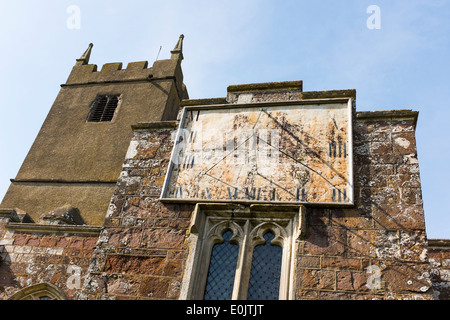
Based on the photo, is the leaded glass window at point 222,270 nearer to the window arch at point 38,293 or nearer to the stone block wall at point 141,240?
the stone block wall at point 141,240

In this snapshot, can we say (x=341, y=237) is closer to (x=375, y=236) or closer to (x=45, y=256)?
(x=375, y=236)

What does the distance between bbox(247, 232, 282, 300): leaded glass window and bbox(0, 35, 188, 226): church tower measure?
20.0 ft

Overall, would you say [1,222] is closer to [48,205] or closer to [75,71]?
[48,205]

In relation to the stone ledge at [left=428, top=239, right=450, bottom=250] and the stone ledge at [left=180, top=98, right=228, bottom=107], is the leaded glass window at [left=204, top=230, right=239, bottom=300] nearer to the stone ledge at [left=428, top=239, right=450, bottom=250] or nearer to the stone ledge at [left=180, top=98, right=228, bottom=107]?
the stone ledge at [left=180, top=98, right=228, bottom=107]

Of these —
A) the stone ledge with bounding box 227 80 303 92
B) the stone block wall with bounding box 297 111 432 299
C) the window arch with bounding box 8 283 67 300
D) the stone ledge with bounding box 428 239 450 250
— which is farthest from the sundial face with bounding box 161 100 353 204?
the window arch with bounding box 8 283 67 300

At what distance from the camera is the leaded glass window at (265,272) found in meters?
4.77

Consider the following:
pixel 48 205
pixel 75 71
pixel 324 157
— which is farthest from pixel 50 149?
pixel 324 157

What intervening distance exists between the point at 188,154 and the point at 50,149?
790 cm

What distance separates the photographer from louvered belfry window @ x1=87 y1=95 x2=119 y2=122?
13.0 meters

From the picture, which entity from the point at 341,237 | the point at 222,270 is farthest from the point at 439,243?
the point at 222,270

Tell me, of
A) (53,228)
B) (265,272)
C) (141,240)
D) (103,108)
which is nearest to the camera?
(265,272)

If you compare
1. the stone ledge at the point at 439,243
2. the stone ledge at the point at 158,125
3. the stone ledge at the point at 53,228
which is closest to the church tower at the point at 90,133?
the stone ledge at the point at 53,228

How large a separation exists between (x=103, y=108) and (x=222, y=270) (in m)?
9.57

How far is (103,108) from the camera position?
13.3m
